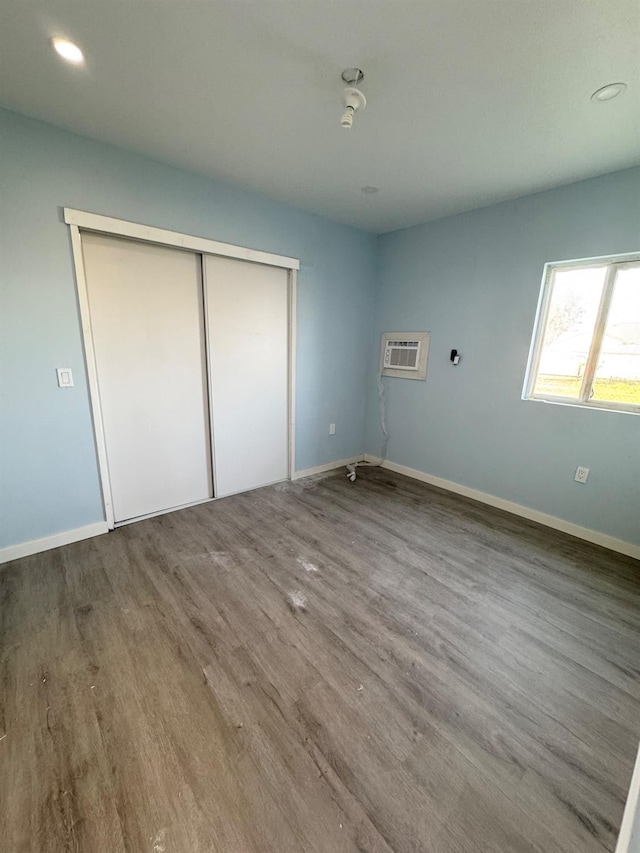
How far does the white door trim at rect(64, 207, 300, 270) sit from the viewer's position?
2.07 metres

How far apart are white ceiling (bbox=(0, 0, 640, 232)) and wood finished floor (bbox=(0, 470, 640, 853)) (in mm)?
2579

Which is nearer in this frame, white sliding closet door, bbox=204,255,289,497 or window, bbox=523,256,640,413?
window, bbox=523,256,640,413

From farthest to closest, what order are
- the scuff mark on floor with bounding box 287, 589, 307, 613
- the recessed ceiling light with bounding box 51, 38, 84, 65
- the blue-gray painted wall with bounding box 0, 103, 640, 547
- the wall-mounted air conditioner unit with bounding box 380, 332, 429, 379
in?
1. the wall-mounted air conditioner unit with bounding box 380, 332, 429, 379
2. the blue-gray painted wall with bounding box 0, 103, 640, 547
3. the scuff mark on floor with bounding box 287, 589, 307, 613
4. the recessed ceiling light with bounding box 51, 38, 84, 65

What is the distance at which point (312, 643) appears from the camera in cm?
162

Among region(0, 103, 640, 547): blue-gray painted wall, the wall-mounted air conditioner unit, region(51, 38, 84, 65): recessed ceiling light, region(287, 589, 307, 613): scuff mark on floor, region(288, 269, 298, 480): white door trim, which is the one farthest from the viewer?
Result: the wall-mounted air conditioner unit

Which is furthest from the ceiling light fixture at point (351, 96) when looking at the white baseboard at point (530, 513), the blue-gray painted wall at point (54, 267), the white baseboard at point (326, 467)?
the white baseboard at point (530, 513)

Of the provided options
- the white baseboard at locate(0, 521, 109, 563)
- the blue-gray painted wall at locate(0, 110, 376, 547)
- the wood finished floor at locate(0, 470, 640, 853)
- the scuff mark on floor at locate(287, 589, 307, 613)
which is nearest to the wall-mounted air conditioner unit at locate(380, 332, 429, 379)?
the blue-gray painted wall at locate(0, 110, 376, 547)

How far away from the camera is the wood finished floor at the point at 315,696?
3.33ft

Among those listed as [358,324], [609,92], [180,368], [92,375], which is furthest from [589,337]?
[92,375]

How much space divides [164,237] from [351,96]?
59.4 inches

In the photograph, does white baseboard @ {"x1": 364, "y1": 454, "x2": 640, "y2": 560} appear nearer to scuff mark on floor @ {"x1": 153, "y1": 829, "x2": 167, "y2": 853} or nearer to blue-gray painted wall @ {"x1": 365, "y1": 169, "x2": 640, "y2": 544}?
blue-gray painted wall @ {"x1": 365, "y1": 169, "x2": 640, "y2": 544}

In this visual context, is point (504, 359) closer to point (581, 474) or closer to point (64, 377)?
point (581, 474)

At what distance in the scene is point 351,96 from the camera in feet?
5.05

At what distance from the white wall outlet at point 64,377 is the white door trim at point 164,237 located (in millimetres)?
888
